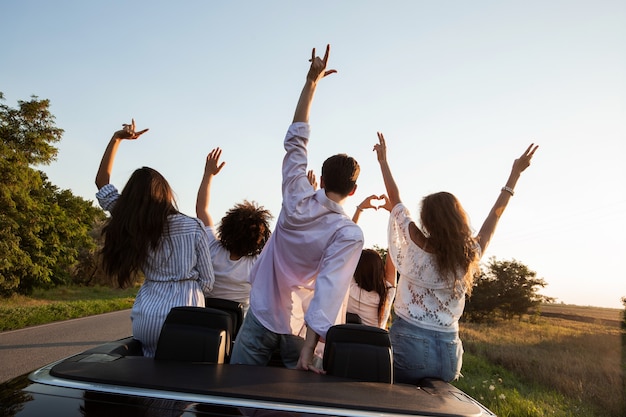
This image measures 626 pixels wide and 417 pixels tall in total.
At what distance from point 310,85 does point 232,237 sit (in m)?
1.98

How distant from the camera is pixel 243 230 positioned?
475 centimetres

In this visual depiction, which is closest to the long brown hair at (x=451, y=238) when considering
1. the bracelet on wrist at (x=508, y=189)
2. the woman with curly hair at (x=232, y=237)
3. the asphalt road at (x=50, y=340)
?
the bracelet on wrist at (x=508, y=189)

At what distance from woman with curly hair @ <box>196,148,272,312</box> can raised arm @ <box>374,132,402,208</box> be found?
1.35m

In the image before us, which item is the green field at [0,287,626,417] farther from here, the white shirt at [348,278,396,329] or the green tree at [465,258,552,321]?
the green tree at [465,258,552,321]

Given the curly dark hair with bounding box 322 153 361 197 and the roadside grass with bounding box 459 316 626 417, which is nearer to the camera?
the curly dark hair with bounding box 322 153 361 197

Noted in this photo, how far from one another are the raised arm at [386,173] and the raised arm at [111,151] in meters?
1.73

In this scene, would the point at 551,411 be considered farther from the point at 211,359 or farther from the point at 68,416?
the point at 68,416

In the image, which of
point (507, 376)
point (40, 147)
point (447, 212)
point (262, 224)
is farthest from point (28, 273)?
point (447, 212)

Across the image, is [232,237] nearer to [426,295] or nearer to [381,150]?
[381,150]

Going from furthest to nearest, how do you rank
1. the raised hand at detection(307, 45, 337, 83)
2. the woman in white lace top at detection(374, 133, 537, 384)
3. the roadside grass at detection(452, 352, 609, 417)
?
the roadside grass at detection(452, 352, 609, 417)
the raised hand at detection(307, 45, 337, 83)
the woman in white lace top at detection(374, 133, 537, 384)

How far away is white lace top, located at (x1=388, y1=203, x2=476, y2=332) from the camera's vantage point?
3.16m

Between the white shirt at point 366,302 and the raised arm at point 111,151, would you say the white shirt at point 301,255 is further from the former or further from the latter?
the white shirt at point 366,302

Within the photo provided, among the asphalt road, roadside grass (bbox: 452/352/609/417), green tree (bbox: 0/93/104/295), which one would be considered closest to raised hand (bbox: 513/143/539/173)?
roadside grass (bbox: 452/352/609/417)

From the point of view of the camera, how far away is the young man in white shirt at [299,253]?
9.34 feet
